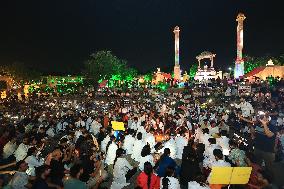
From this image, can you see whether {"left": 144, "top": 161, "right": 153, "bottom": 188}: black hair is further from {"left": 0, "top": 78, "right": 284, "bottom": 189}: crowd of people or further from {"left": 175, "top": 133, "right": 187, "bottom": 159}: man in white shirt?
{"left": 175, "top": 133, "right": 187, "bottom": 159}: man in white shirt

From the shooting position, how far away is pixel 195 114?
20.5 meters

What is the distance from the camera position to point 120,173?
829 cm

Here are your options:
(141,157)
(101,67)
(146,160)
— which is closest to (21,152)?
(141,157)

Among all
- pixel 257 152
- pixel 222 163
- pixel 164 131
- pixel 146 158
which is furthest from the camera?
pixel 164 131

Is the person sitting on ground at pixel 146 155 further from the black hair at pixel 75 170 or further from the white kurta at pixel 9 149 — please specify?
the white kurta at pixel 9 149

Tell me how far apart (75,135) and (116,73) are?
55743 mm

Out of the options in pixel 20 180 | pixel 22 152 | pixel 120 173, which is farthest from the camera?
pixel 22 152

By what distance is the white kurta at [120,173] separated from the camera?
821 cm

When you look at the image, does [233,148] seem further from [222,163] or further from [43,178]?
[43,178]

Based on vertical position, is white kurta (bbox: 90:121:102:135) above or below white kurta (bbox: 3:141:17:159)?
above

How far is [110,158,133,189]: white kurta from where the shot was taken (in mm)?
8212

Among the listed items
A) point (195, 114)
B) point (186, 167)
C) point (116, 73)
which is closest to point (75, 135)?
point (186, 167)

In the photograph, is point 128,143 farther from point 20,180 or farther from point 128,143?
point 20,180

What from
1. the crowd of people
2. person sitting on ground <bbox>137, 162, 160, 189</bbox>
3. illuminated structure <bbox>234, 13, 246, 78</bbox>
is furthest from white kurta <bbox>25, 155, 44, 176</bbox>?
illuminated structure <bbox>234, 13, 246, 78</bbox>
